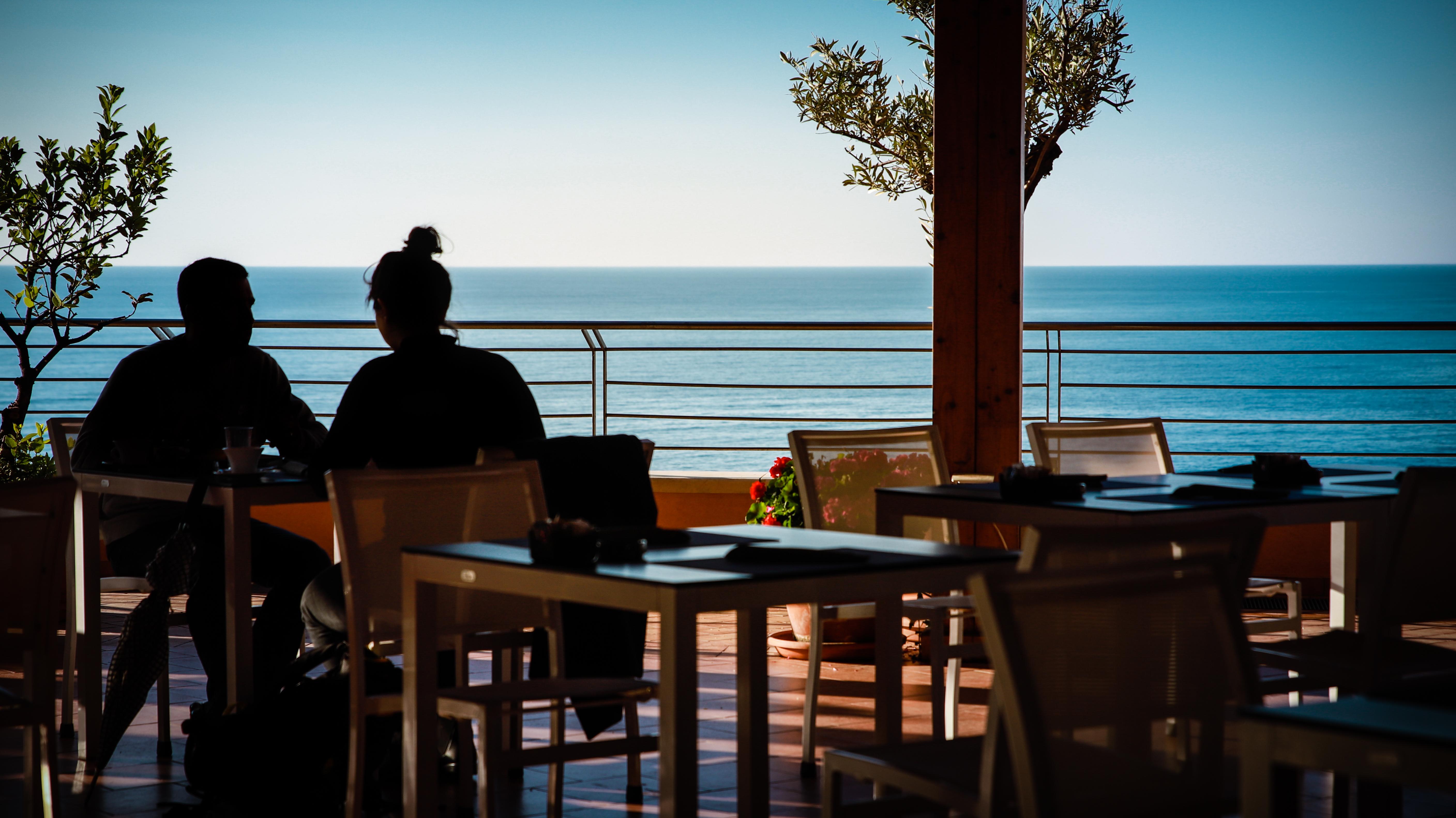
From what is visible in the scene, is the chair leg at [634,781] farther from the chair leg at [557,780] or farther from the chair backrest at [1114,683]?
the chair backrest at [1114,683]

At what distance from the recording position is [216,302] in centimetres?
385

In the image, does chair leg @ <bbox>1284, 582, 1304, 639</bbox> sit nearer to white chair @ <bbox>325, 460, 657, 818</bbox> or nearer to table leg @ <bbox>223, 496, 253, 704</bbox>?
white chair @ <bbox>325, 460, 657, 818</bbox>

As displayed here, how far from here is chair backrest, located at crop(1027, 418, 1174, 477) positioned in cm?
425

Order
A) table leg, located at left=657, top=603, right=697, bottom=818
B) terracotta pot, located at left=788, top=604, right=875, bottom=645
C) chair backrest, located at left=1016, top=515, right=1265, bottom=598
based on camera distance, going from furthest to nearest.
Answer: terracotta pot, located at left=788, top=604, right=875, bottom=645
table leg, located at left=657, top=603, right=697, bottom=818
chair backrest, located at left=1016, top=515, right=1265, bottom=598

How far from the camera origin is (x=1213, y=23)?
2881 cm

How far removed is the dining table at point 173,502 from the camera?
3301 mm

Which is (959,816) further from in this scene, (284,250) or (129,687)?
(284,250)

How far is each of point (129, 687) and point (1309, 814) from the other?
2466mm

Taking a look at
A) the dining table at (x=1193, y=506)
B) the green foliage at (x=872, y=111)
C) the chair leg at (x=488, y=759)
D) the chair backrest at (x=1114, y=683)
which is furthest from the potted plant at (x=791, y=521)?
the chair backrest at (x=1114, y=683)

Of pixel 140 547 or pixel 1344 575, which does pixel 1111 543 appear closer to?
pixel 1344 575

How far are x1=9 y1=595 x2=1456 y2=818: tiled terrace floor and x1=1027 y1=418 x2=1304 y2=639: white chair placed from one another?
68 cm

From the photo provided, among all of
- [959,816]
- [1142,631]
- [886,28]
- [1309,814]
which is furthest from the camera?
[886,28]

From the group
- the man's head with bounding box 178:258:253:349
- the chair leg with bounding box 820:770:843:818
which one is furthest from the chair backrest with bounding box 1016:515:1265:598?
the man's head with bounding box 178:258:253:349

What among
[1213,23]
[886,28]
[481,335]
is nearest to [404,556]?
[886,28]
